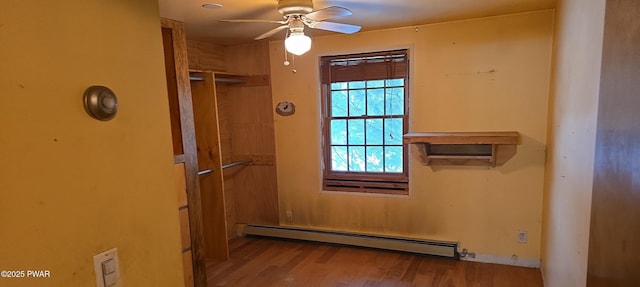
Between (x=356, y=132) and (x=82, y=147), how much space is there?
3098 mm

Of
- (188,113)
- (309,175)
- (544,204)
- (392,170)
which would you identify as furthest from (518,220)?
(188,113)

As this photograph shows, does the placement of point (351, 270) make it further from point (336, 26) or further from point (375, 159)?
point (336, 26)

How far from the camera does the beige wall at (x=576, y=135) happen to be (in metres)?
1.24

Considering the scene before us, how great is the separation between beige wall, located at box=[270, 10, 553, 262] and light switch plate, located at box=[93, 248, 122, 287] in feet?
9.71

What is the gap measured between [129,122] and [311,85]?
293 centimetres

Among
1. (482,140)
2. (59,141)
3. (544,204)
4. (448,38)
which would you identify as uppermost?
(448,38)

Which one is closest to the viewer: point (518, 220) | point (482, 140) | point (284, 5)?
point (284, 5)

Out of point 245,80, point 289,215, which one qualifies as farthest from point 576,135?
point 245,80

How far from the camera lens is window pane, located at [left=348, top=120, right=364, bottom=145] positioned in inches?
149

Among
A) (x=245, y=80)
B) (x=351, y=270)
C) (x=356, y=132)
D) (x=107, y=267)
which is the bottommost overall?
(x=351, y=270)

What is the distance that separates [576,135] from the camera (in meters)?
1.59

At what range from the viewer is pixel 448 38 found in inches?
128

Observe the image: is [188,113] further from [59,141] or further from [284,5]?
[59,141]

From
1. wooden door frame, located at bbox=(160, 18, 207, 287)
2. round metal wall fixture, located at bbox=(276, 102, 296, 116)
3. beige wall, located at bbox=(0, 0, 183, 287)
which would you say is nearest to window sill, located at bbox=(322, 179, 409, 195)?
round metal wall fixture, located at bbox=(276, 102, 296, 116)
